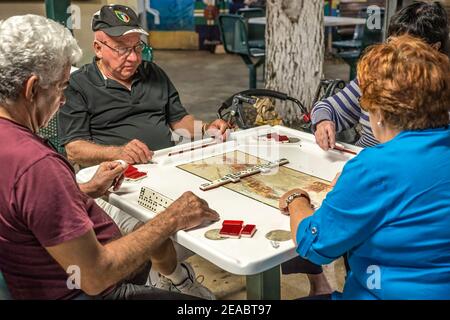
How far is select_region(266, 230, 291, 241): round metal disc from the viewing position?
1509 millimetres

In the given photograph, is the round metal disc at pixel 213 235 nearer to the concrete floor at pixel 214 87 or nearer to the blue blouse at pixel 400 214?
the blue blouse at pixel 400 214

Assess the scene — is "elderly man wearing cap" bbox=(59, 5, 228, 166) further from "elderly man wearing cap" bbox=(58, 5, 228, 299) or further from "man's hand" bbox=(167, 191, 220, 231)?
"man's hand" bbox=(167, 191, 220, 231)

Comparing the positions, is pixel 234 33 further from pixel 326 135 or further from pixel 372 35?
pixel 326 135

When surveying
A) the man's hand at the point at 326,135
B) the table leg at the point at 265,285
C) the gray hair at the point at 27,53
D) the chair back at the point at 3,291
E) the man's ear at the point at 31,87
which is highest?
the gray hair at the point at 27,53

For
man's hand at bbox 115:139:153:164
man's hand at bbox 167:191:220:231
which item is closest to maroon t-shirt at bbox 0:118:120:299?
man's hand at bbox 167:191:220:231

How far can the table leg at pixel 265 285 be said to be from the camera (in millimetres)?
1591

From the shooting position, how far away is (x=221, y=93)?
7770mm

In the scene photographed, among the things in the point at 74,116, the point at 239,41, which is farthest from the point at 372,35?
the point at 74,116

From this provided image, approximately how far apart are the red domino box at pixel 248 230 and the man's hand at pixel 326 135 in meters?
0.82

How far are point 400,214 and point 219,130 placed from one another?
1.31m

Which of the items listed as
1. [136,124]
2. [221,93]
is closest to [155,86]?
[136,124]

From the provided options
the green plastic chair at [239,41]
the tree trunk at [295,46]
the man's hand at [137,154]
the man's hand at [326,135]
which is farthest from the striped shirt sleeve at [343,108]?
the green plastic chair at [239,41]

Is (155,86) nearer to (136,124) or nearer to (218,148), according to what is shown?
(136,124)

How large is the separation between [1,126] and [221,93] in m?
6.53
